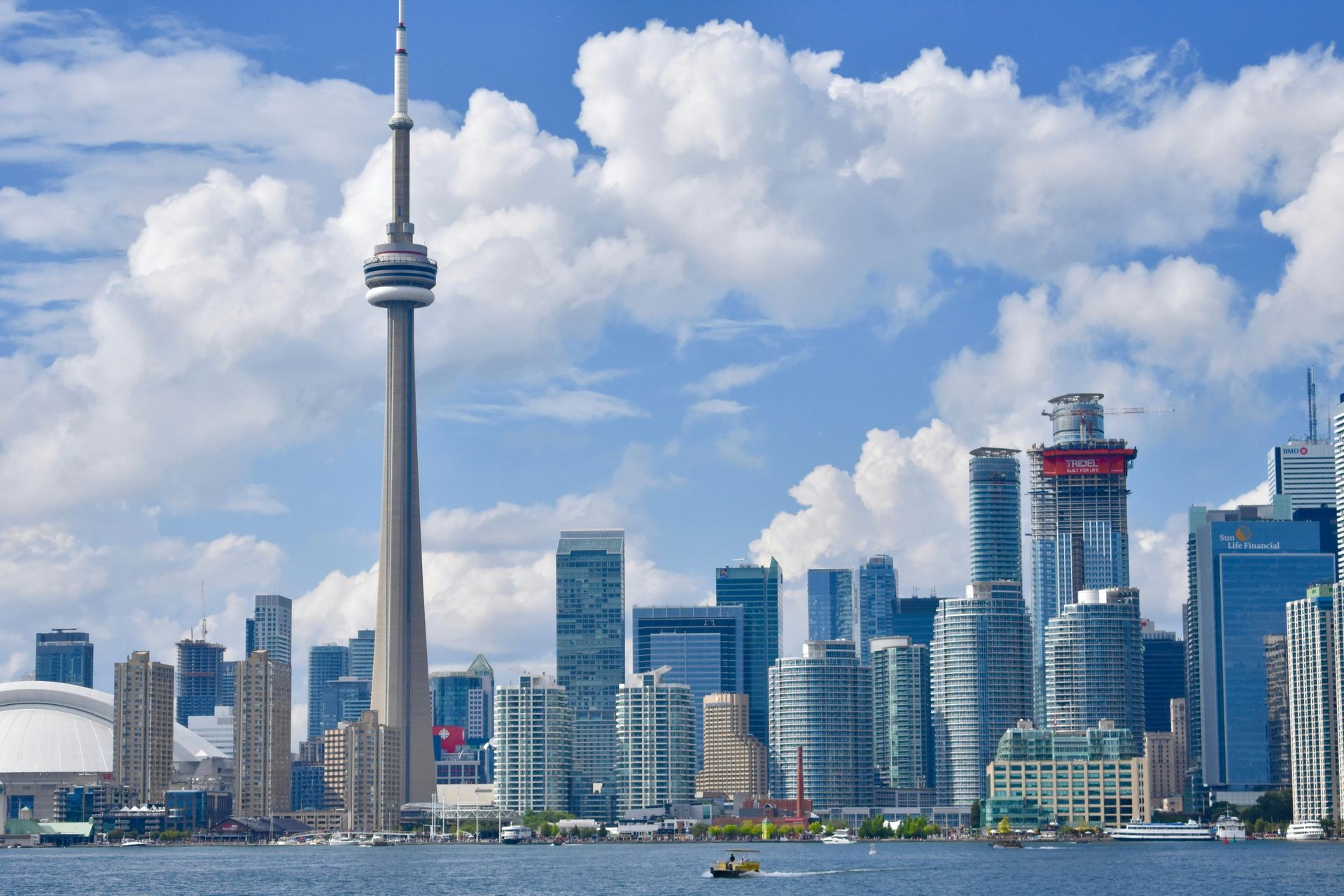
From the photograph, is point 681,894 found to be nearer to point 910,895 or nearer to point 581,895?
point 581,895

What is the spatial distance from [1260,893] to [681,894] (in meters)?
54.0

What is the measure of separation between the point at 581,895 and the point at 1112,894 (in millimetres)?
49602

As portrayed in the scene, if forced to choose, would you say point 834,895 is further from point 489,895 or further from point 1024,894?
point 489,895

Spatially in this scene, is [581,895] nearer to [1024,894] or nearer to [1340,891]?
[1024,894]

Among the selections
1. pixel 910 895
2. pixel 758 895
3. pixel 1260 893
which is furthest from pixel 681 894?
pixel 1260 893

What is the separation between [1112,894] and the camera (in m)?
198

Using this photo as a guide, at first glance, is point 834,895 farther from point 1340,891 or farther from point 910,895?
point 1340,891

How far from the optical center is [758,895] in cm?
19775

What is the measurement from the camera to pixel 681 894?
7869 inches

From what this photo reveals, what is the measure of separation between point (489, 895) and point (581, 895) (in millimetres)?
8629

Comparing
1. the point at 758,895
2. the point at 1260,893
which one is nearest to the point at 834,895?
the point at 758,895

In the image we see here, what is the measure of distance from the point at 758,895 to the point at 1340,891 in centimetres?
5347

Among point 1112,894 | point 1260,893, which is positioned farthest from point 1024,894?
point 1260,893

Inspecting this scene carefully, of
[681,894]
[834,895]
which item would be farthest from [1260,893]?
[681,894]
